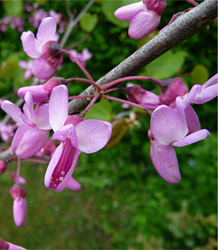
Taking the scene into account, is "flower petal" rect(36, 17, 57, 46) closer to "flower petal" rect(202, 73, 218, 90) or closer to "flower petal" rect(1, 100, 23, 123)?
"flower petal" rect(1, 100, 23, 123)

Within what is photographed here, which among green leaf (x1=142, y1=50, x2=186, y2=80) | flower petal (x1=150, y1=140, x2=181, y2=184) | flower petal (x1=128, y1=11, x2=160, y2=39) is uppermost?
flower petal (x1=128, y1=11, x2=160, y2=39)

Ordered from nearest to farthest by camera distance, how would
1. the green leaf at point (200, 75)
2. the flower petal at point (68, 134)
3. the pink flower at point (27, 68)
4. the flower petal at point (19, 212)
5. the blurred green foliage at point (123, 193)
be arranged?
the flower petal at point (68, 134)
the flower petal at point (19, 212)
the green leaf at point (200, 75)
the pink flower at point (27, 68)
the blurred green foliage at point (123, 193)

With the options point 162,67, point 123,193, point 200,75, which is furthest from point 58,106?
point 123,193

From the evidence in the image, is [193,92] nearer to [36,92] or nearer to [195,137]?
[195,137]

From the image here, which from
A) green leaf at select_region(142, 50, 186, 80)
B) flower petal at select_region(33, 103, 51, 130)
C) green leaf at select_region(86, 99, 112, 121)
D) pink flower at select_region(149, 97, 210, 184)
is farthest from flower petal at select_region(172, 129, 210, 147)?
green leaf at select_region(142, 50, 186, 80)

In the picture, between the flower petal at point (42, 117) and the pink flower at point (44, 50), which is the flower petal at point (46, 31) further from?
the flower petal at point (42, 117)

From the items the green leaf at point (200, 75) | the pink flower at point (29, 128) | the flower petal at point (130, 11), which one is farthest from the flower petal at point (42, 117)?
the green leaf at point (200, 75)

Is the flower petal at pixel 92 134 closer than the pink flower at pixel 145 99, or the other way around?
the flower petal at pixel 92 134
